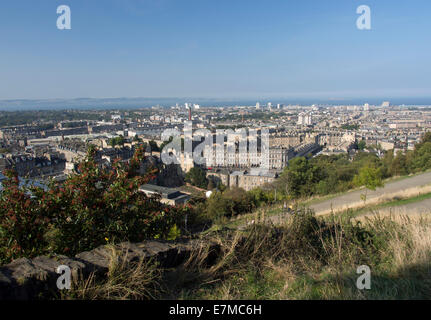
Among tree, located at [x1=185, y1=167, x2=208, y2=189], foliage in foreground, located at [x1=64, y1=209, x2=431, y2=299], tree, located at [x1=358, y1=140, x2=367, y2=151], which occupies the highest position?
foliage in foreground, located at [x1=64, y1=209, x2=431, y2=299]

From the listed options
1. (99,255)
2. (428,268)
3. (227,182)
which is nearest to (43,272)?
(99,255)

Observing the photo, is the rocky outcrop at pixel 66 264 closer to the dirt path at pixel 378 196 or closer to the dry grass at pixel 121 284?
the dry grass at pixel 121 284

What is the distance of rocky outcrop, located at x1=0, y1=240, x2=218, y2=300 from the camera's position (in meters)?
1.73

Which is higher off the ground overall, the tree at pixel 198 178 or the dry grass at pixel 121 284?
the dry grass at pixel 121 284

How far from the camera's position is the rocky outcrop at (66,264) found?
1.73 metres

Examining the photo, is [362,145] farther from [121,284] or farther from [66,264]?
[66,264]

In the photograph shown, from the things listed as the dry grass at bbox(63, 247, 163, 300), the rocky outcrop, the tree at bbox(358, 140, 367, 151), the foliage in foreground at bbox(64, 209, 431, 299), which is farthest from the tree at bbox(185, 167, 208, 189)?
the tree at bbox(358, 140, 367, 151)

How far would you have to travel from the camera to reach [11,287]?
1689mm

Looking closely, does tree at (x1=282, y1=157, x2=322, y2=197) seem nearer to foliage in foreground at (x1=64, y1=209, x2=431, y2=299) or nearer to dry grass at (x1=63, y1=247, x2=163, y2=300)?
foliage in foreground at (x1=64, y1=209, x2=431, y2=299)

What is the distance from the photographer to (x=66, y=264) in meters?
1.95

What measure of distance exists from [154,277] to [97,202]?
1.27m

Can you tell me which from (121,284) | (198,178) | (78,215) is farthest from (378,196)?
(198,178)

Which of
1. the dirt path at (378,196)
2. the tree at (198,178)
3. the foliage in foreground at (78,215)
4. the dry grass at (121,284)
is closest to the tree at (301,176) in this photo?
the dirt path at (378,196)
